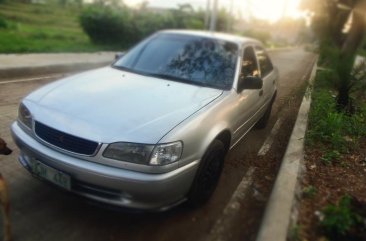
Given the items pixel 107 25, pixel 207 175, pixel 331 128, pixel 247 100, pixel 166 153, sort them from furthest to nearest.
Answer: pixel 107 25
pixel 331 128
pixel 247 100
pixel 207 175
pixel 166 153

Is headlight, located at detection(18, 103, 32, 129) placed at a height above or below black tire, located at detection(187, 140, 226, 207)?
above

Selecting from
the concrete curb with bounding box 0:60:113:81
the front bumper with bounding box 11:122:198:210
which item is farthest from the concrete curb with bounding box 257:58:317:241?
the concrete curb with bounding box 0:60:113:81

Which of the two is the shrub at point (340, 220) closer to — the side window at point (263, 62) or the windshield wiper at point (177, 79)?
the windshield wiper at point (177, 79)

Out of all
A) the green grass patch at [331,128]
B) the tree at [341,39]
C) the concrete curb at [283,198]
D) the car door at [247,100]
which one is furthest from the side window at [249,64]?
the tree at [341,39]

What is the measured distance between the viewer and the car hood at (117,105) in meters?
3.11

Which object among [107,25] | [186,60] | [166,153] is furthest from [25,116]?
[107,25]

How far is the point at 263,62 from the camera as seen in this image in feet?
19.7

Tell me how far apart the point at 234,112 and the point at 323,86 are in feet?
13.9

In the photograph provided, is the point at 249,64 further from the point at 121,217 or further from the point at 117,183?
the point at 117,183

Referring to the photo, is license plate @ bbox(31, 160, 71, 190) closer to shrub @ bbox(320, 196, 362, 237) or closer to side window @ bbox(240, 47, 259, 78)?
shrub @ bbox(320, 196, 362, 237)

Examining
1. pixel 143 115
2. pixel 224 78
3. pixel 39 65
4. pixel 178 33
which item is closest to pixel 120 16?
pixel 39 65

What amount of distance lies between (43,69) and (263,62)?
569 centimetres

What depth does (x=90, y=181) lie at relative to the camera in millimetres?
2998

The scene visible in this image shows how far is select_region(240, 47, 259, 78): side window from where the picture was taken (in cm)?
481
